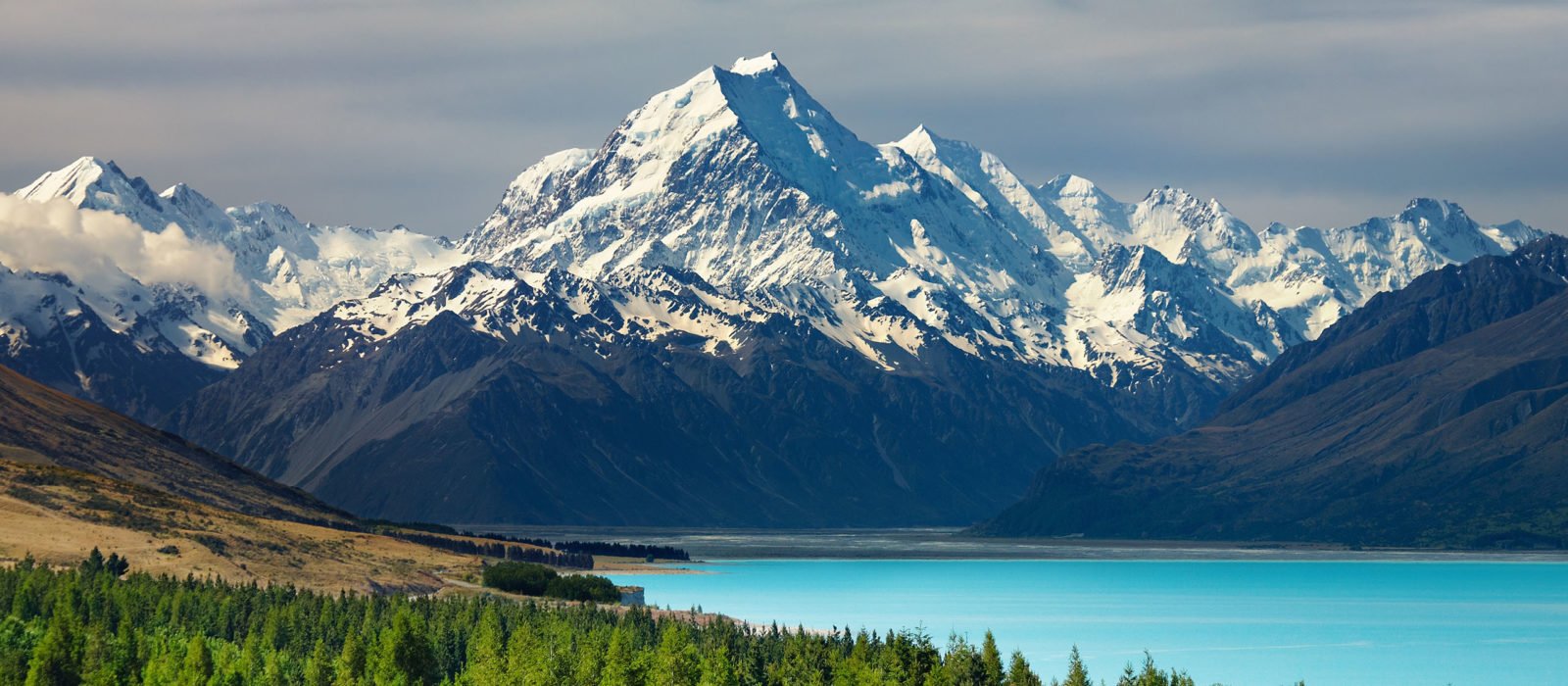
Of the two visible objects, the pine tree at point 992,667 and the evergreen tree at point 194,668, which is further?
the evergreen tree at point 194,668

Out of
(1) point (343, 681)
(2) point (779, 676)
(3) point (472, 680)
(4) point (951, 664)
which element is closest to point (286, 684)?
(1) point (343, 681)

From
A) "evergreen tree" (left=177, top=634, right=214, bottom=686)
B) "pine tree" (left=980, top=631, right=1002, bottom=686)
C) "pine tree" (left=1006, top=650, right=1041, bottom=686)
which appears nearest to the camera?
"pine tree" (left=1006, top=650, right=1041, bottom=686)

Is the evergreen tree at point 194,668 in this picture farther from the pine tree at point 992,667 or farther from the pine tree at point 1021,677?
the pine tree at point 1021,677

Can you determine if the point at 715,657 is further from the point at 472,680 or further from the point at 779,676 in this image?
the point at 472,680

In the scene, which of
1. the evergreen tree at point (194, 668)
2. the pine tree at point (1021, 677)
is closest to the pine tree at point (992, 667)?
the pine tree at point (1021, 677)

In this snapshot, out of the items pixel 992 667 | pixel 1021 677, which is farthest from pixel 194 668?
pixel 1021 677

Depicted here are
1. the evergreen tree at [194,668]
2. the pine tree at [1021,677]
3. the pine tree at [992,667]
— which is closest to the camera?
the pine tree at [1021,677]

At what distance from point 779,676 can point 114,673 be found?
62381 mm

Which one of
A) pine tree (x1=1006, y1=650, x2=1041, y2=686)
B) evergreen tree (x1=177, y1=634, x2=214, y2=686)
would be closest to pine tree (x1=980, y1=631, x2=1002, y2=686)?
pine tree (x1=1006, y1=650, x2=1041, y2=686)

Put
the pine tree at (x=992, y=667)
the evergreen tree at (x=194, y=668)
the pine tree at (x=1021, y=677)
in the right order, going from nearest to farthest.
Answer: the pine tree at (x=1021, y=677) < the pine tree at (x=992, y=667) < the evergreen tree at (x=194, y=668)

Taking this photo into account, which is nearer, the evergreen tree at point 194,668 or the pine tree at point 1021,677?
the pine tree at point 1021,677

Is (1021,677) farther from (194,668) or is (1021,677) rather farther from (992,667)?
(194,668)

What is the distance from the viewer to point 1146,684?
17112 cm

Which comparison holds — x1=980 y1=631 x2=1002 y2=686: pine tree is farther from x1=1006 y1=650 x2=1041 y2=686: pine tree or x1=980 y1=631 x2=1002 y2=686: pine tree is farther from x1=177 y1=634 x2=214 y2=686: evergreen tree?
x1=177 y1=634 x2=214 y2=686: evergreen tree
